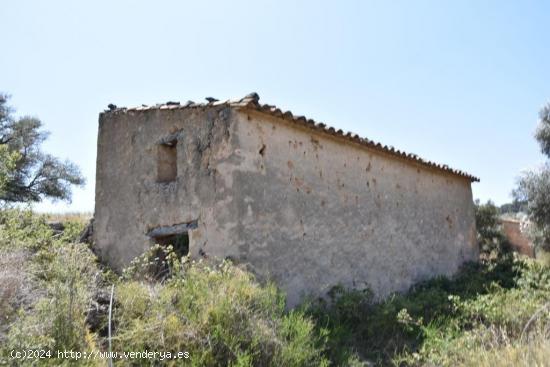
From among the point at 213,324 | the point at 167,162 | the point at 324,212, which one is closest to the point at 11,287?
the point at 213,324

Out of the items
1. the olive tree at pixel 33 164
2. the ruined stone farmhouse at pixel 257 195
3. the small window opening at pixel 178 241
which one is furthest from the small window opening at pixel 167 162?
the olive tree at pixel 33 164

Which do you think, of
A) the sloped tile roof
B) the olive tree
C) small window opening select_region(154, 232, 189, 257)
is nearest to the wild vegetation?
small window opening select_region(154, 232, 189, 257)

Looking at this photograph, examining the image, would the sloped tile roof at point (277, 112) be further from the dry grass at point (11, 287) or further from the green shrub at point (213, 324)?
the dry grass at point (11, 287)

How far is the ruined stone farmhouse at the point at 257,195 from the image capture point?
24.7 feet

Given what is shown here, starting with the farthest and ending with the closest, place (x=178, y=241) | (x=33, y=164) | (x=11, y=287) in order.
Answer: (x=33, y=164)
(x=178, y=241)
(x=11, y=287)

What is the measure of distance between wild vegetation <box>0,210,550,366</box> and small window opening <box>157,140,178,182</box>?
1620mm

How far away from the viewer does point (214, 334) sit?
516cm

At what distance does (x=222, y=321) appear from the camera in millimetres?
5336

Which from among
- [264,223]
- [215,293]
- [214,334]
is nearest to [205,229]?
[264,223]

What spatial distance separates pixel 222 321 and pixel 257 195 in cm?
262

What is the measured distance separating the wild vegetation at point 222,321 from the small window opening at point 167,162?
5.32 feet

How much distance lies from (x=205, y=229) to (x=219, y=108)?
190 centimetres

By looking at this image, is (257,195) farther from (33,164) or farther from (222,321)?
(33,164)

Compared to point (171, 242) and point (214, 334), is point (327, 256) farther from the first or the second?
point (214, 334)
